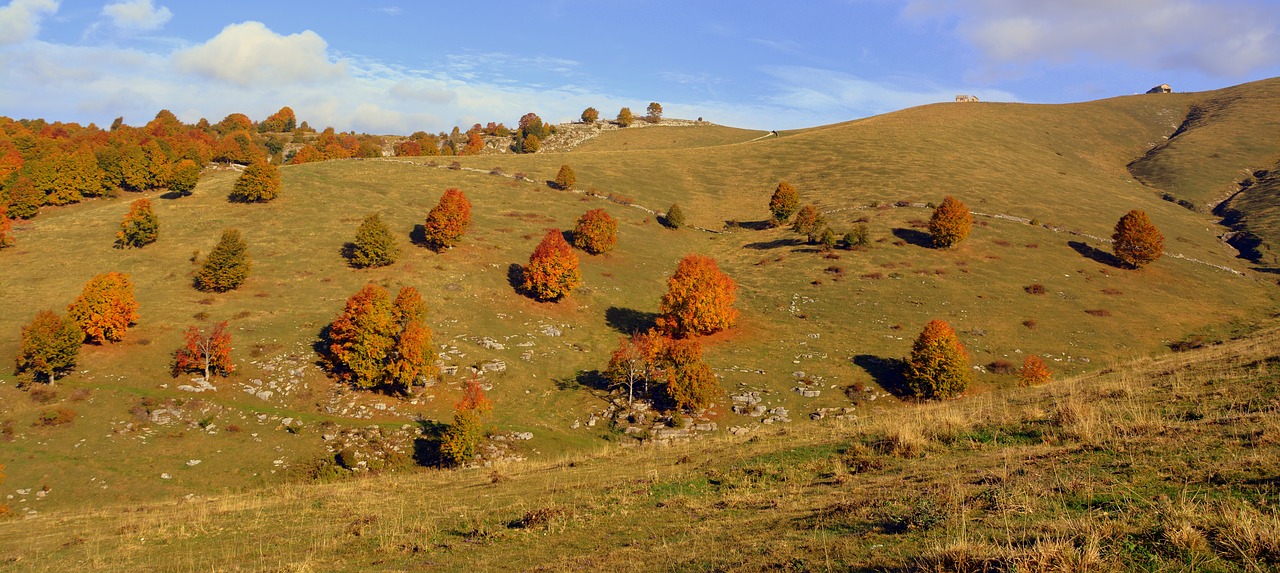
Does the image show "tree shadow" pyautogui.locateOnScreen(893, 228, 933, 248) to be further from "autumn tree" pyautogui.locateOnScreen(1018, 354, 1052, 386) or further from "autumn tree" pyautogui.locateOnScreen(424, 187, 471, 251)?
"autumn tree" pyautogui.locateOnScreen(424, 187, 471, 251)

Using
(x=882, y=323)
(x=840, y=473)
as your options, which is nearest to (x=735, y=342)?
(x=882, y=323)

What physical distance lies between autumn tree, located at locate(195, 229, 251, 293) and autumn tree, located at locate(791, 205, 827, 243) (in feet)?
254

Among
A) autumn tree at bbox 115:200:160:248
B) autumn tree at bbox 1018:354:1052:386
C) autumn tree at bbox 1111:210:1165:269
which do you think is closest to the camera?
autumn tree at bbox 1018:354:1052:386

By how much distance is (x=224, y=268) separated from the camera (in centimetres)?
6688

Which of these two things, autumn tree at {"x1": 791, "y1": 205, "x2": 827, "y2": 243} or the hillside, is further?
autumn tree at {"x1": 791, "y1": 205, "x2": 827, "y2": 243}

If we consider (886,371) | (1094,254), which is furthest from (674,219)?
(1094,254)

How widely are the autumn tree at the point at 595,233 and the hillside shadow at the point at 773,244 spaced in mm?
25008

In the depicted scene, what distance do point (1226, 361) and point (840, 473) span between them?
54.6 feet

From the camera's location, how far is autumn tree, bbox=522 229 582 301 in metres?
72.6

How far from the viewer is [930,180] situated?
12838cm

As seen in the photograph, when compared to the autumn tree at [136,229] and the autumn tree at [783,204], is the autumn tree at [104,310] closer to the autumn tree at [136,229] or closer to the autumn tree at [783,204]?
the autumn tree at [136,229]

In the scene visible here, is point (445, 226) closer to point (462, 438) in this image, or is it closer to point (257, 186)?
point (257, 186)

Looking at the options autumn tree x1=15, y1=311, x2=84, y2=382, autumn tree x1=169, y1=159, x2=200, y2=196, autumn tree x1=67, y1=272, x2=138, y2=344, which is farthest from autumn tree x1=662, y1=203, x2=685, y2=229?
autumn tree x1=15, y1=311, x2=84, y2=382

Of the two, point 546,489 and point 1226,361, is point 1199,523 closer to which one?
point 546,489
